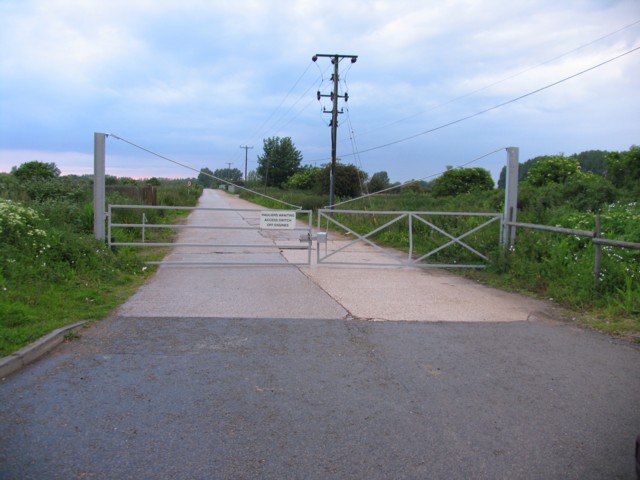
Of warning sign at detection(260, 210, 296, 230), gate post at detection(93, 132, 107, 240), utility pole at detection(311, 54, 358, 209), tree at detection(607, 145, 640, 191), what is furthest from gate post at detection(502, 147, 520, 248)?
utility pole at detection(311, 54, 358, 209)

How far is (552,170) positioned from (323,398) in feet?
80.0

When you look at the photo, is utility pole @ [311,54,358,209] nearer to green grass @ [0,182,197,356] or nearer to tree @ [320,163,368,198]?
tree @ [320,163,368,198]

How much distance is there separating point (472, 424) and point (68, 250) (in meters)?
8.48

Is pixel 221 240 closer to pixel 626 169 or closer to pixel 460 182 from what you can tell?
pixel 626 169

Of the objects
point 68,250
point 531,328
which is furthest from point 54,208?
point 531,328

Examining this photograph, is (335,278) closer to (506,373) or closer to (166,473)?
(506,373)

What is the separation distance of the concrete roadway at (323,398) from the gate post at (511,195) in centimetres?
422

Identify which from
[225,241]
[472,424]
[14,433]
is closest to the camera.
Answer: [14,433]

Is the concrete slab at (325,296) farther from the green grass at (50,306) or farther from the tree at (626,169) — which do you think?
the tree at (626,169)

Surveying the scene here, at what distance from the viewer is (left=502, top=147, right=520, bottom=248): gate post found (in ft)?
41.4

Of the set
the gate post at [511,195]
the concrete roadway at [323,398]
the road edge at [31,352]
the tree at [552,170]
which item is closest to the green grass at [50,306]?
the road edge at [31,352]

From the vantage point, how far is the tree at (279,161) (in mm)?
81875

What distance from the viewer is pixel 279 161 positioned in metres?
82.2

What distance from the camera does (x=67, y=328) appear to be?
6785 millimetres
